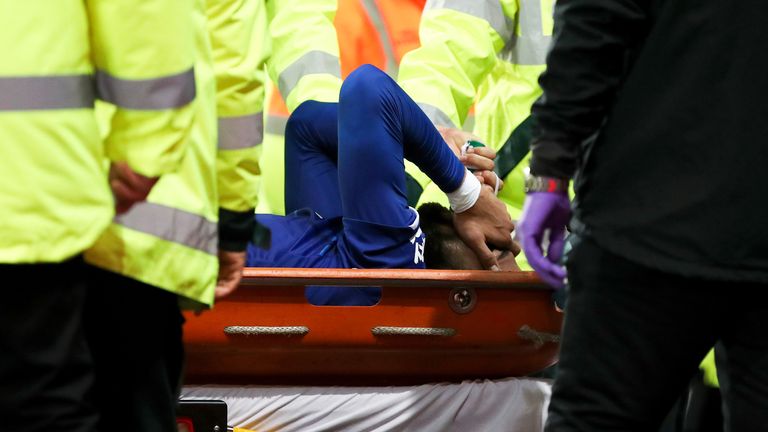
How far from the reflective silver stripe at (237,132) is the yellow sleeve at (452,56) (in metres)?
1.17

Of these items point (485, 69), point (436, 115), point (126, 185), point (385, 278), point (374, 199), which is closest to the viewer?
point (126, 185)

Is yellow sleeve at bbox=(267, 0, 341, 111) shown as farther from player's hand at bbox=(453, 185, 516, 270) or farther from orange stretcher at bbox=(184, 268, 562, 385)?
orange stretcher at bbox=(184, 268, 562, 385)

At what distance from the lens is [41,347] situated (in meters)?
0.81

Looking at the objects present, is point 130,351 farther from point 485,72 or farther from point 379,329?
point 485,72

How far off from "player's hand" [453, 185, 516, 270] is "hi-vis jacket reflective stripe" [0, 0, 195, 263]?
42.9 inches

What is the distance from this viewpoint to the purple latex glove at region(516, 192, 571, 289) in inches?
41.4

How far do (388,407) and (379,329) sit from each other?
138 millimetres

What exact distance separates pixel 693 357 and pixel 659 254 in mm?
114

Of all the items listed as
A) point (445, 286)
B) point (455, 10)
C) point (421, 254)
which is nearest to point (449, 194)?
point (421, 254)

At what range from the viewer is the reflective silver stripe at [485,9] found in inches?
93.0

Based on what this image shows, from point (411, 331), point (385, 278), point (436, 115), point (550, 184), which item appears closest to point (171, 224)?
point (550, 184)

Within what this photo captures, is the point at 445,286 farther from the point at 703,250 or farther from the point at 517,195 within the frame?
the point at 703,250

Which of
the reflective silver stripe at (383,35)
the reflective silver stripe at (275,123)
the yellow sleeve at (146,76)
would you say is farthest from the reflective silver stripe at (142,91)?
the reflective silver stripe at (383,35)

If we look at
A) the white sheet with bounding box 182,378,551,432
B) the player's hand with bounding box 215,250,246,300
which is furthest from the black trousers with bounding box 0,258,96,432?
the white sheet with bounding box 182,378,551,432
